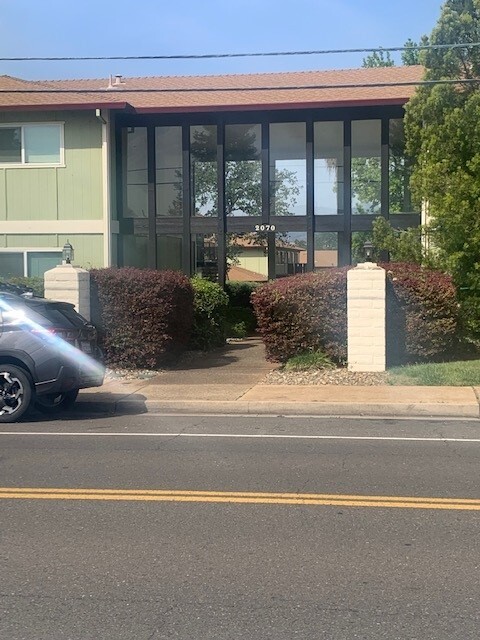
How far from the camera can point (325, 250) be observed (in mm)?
23672

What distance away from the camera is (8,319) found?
418 inches

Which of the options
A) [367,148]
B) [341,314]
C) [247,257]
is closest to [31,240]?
[247,257]

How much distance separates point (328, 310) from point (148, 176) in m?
8.73

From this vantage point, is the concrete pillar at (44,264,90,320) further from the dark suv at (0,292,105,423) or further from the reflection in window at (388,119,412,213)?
the reflection in window at (388,119,412,213)

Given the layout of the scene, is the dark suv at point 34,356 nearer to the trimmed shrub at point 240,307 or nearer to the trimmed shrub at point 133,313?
the trimmed shrub at point 133,313

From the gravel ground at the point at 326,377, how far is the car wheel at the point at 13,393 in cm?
456

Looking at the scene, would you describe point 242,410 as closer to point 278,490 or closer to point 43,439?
point 43,439

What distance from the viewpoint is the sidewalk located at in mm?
11203

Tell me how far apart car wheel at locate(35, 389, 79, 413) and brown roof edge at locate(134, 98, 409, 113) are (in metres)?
11.1

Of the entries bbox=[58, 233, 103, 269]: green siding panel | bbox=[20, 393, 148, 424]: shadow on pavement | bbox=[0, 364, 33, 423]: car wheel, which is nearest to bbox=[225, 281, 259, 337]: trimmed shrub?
bbox=[58, 233, 103, 269]: green siding panel

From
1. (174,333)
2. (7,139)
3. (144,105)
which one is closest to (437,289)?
(174,333)

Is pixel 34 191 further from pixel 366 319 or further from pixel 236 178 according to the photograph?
pixel 366 319

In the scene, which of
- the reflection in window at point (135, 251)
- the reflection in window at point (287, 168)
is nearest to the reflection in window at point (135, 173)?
the reflection in window at point (135, 251)

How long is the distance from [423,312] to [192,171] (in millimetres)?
9185
